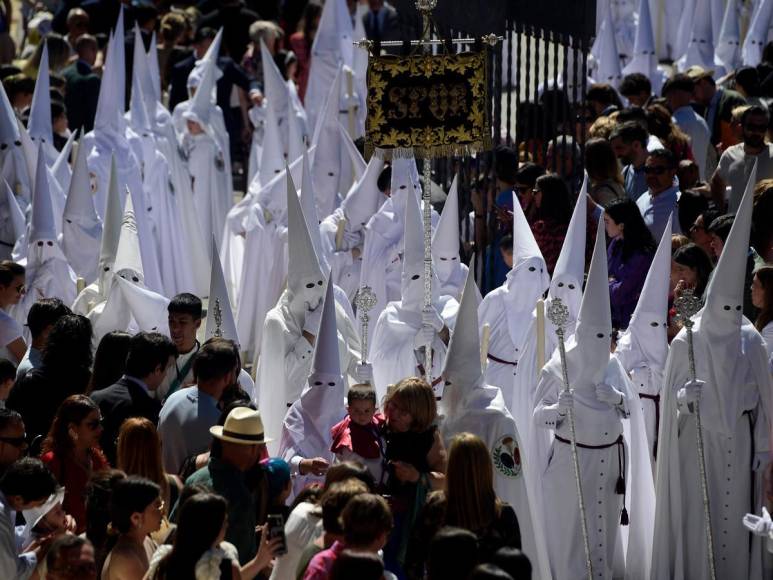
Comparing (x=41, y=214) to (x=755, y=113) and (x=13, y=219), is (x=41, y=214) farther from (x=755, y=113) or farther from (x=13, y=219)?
(x=755, y=113)

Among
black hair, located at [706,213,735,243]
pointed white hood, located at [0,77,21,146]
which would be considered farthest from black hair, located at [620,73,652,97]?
pointed white hood, located at [0,77,21,146]

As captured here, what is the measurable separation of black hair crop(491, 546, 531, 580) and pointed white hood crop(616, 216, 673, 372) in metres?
3.18

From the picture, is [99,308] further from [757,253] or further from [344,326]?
[757,253]

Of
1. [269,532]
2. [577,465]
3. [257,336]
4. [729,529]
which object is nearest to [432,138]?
[577,465]

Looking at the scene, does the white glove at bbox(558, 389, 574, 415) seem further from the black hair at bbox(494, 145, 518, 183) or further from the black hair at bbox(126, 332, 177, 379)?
the black hair at bbox(494, 145, 518, 183)

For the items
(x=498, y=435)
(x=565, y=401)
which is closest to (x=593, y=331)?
(x=565, y=401)

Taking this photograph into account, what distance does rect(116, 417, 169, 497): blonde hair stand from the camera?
23.6 ft

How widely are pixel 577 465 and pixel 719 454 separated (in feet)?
2.63

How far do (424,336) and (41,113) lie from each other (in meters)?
5.61

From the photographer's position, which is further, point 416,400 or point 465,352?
point 465,352

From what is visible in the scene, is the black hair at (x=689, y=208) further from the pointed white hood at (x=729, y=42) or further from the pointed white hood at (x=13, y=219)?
the pointed white hood at (x=729, y=42)

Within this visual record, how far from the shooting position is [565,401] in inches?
329

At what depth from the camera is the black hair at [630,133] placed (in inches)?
471

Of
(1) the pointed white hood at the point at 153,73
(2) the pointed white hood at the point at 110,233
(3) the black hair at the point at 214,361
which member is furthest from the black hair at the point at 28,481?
(1) the pointed white hood at the point at 153,73
